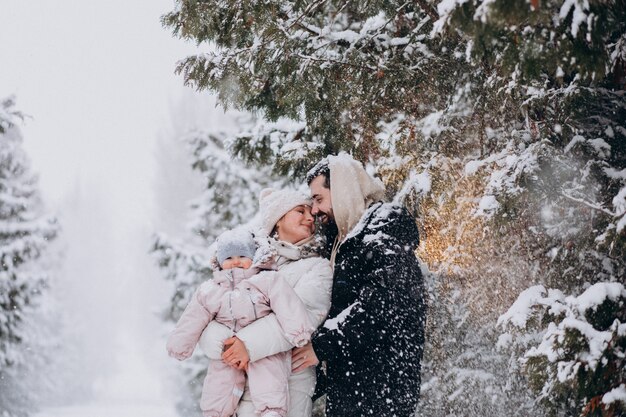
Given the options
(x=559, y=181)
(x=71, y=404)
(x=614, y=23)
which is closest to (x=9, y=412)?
(x=559, y=181)

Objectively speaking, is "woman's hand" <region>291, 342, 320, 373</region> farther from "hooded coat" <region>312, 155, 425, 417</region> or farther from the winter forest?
the winter forest

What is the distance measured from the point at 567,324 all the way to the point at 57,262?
34612mm

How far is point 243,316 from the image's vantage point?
315 centimetres

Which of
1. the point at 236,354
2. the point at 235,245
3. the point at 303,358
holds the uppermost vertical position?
the point at 235,245

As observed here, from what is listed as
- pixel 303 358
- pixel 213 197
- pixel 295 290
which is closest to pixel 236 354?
pixel 303 358

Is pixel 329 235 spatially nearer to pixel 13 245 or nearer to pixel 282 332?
pixel 282 332

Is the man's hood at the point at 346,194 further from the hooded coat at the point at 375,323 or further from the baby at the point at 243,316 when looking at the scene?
the baby at the point at 243,316

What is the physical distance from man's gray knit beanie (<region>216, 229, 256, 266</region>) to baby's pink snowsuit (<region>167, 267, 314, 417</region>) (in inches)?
3.4

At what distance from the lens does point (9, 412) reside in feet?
60.8

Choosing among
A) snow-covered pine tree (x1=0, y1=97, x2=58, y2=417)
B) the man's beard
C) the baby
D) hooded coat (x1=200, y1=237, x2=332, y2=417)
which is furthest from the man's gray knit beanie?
snow-covered pine tree (x1=0, y1=97, x2=58, y2=417)

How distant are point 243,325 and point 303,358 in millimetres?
319

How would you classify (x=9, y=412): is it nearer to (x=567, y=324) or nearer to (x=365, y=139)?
(x=365, y=139)

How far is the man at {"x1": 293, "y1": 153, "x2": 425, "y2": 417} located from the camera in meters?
2.99

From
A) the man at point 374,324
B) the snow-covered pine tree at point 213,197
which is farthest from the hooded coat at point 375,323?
the snow-covered pine tree at point 213,197
